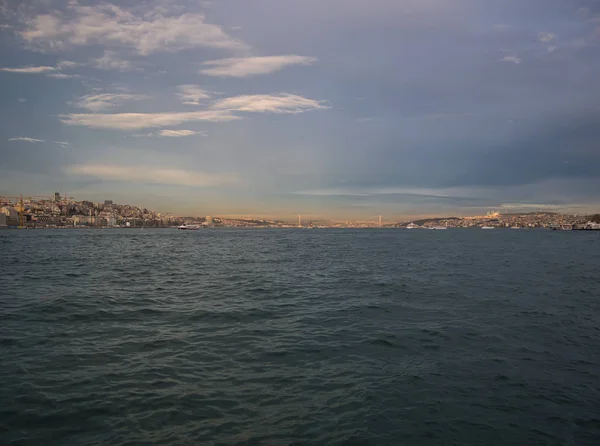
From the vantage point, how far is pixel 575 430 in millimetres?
6133

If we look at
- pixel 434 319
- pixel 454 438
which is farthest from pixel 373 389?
pixel 434 319

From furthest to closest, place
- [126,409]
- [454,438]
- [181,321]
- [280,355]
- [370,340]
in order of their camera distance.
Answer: [181,321]
[370,340]
[280,355]
[126,409]
[454,438]

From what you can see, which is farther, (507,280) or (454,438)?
(507,280)

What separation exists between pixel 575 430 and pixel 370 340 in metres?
5.36

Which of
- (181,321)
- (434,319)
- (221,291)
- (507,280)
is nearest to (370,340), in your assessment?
(434,319)

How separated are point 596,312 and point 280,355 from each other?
527 inches

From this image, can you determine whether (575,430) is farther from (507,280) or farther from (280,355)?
(507,280)

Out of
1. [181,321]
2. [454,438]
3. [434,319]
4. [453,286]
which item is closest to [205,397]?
[454,438]

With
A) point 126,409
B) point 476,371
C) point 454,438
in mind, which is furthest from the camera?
point 476,371

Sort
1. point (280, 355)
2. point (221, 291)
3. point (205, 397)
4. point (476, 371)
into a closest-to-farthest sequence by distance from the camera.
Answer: point (205, 397) < point (476, 371) < point (280, 355) < point (221, 291)

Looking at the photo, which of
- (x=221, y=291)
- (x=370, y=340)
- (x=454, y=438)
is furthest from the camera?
(x=221, y=291)

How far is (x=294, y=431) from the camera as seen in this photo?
19.4 ft

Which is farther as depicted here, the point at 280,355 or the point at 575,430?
the point at 280,355

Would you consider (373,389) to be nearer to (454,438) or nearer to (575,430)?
(454,438)
